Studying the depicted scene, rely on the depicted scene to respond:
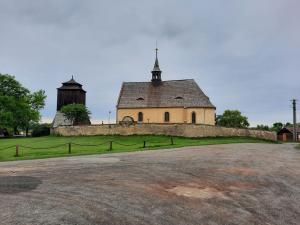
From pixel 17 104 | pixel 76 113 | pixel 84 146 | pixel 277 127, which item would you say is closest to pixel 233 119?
pixel 277 127

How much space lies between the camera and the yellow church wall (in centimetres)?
4538

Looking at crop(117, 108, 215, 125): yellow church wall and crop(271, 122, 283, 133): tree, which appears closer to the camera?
crop(117, 108, 215, 125): yellow church wall

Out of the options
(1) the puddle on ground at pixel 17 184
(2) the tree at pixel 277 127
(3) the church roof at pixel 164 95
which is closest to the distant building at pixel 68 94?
(3) the church roof at pixel 164 95

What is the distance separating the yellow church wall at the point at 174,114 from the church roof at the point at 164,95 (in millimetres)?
668

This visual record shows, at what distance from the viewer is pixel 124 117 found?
4753 cm

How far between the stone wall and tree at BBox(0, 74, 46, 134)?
10511 mm

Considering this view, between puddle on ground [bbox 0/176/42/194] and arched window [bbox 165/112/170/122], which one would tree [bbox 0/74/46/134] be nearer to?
arched window [bbox 165/112/170/122]

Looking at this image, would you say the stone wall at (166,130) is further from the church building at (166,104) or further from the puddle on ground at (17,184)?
the puddle on ground at (17,184)

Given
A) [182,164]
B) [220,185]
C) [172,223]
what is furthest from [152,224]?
[182,164]

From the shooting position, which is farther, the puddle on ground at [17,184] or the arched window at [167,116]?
the arched window at [167,116]

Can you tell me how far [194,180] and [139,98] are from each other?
1516 inches

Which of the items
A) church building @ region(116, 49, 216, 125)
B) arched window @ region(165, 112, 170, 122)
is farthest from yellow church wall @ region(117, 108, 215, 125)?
arched window @ region(165, 112, 170, 122)

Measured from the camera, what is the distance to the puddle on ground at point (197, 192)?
8648mm

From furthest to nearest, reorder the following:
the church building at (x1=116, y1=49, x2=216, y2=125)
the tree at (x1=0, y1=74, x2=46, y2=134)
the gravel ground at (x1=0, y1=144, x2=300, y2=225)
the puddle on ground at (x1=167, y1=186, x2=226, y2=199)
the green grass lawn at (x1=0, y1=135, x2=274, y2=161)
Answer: the tree at (x1=0, y1=74, x2=46, y2=134), the church building at (x1=116, y1=49, x2=216, y2=125), the green grass lawn at (x1=0, y1=135, x2=274, y2=161), the puddle on ground at (x1=167, y1=186, x2=226, y2=199), the gravel ground at (x1=0, y1=144, x2=300, y2=225)
